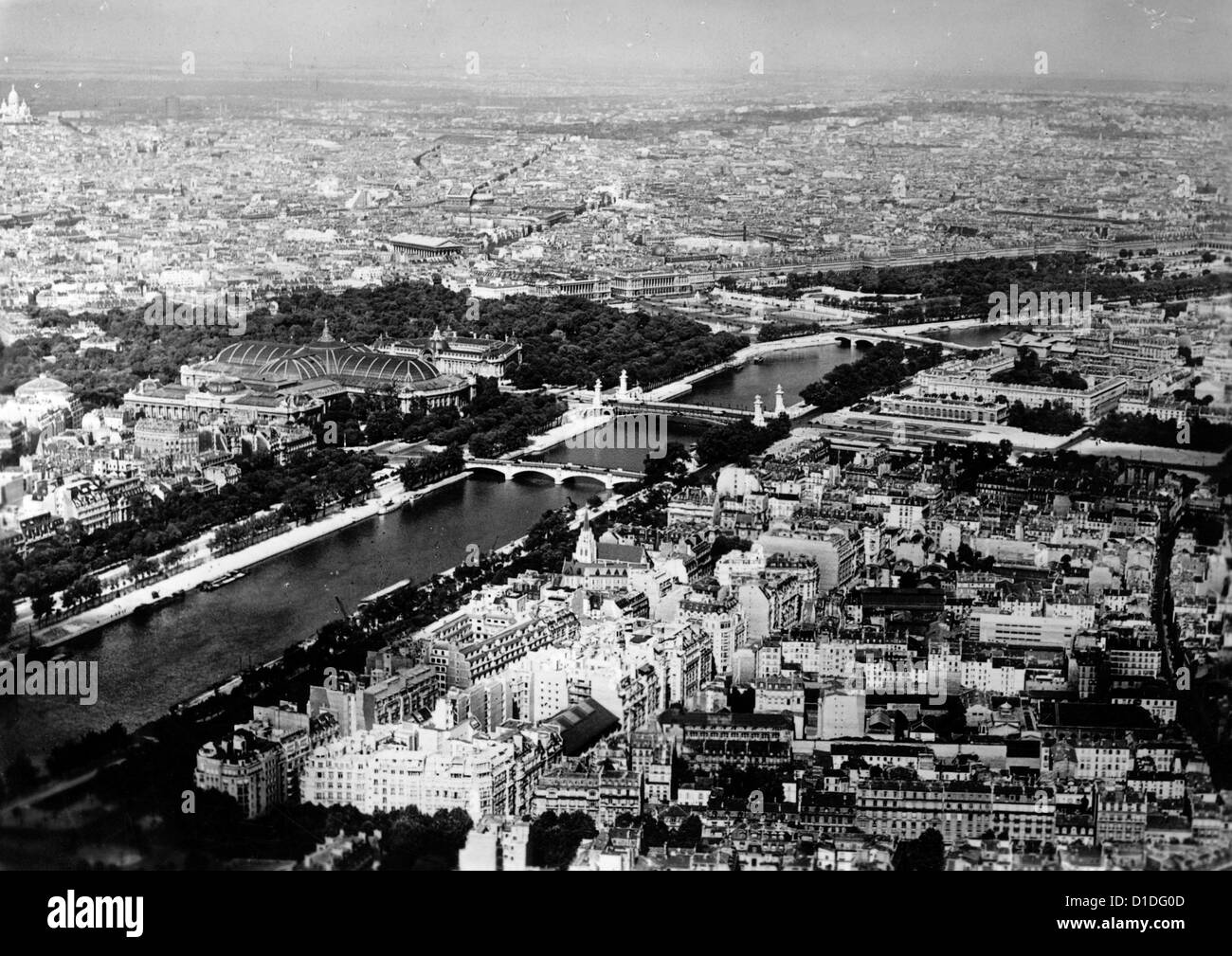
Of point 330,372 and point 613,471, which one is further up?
point 330,372

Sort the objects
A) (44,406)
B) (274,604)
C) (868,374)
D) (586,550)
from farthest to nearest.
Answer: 1. (868,374)
2. (44,406)
3. (586,550)
4. (274,604)

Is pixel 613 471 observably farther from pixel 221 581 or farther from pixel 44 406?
pixel 221 581

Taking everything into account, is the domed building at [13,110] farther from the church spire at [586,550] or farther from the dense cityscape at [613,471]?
the church spire at [586,550]

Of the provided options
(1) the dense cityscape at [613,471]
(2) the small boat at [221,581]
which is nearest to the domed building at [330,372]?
(1) the dense cityscape at [613,471]

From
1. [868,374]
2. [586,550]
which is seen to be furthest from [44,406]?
[868,374]

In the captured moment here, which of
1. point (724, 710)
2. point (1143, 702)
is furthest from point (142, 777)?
point (1143, 702)

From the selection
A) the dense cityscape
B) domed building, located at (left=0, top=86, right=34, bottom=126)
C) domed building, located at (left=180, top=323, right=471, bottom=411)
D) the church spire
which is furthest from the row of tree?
domed building, located at (left=0, top=86, right=34, bottom=126)
